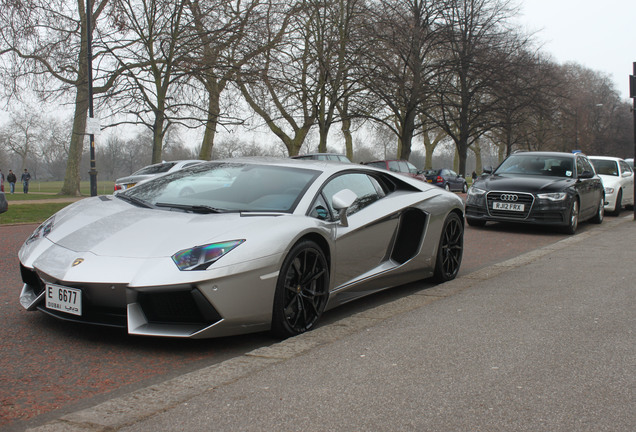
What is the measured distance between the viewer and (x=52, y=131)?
75.0 m

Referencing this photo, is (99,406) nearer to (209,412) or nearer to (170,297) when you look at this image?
(209,412)

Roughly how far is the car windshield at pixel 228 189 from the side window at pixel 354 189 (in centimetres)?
16

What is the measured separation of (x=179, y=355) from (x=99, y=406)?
1.10m

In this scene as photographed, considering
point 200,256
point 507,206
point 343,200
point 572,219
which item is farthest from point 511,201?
point 200,256

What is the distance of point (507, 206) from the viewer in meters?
11.8

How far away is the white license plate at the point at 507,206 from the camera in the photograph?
38.5 feet

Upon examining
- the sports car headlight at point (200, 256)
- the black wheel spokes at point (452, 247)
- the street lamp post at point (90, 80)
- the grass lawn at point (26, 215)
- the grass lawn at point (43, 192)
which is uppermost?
the street lamp post at point (90, 80)

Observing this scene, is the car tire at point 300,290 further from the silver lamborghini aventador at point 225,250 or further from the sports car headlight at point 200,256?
the sports car headlight at point 200,256

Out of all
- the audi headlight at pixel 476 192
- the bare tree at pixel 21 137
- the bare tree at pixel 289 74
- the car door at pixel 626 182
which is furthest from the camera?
the bare tree at pixel 21 137

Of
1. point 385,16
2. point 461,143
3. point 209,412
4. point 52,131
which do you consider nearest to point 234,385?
point 209,412

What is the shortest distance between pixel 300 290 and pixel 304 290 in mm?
50

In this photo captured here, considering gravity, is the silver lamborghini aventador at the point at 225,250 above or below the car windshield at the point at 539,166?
below

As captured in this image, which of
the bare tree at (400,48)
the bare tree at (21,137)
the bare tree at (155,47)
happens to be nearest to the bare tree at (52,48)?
the bare tree at (155,47)

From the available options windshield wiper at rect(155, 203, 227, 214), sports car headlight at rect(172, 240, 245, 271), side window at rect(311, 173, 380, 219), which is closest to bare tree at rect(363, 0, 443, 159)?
side window at rect(311, 173, 380, 219)
